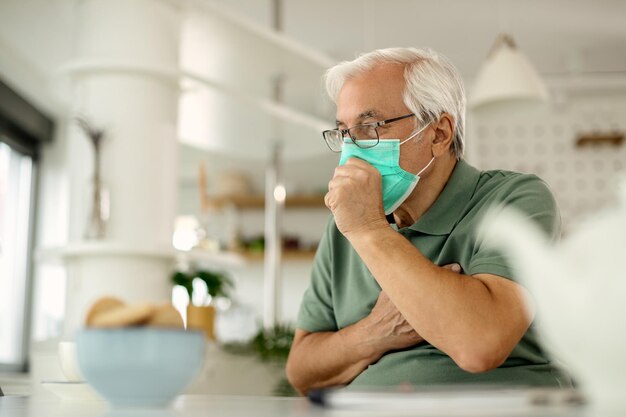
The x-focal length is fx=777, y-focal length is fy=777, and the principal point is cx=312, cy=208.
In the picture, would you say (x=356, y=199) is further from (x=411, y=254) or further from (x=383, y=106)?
(x=383, y=106)

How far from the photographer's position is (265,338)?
3.62 meters

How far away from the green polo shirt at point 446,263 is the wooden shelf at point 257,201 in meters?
4.90

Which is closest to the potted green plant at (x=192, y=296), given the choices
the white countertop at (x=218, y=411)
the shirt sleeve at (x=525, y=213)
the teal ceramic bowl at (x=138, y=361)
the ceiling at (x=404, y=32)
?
the ceiling at (x=404, y=32)

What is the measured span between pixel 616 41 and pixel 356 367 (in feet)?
17.2

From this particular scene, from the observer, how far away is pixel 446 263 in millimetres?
1628

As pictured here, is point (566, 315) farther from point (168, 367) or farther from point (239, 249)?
point (239, 249)

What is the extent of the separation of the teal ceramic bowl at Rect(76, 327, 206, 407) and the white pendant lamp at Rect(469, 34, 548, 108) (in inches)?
134

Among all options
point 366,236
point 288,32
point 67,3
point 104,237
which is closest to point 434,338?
point 366,236

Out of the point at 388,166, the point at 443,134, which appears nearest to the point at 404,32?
the point at 443,134

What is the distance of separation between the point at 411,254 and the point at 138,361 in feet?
2.36

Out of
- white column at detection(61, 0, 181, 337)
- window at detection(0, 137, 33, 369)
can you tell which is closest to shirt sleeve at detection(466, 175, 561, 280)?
white column at detection(61, 0, 181, 337)

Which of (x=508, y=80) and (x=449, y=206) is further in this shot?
(x=508, y=80)

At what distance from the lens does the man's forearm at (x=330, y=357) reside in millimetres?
1598

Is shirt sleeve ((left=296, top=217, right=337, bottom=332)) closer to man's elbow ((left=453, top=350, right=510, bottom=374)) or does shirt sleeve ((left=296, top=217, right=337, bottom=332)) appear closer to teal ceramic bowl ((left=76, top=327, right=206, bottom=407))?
man's elbow ((left=453, top=350, right=510, bottom=374))
